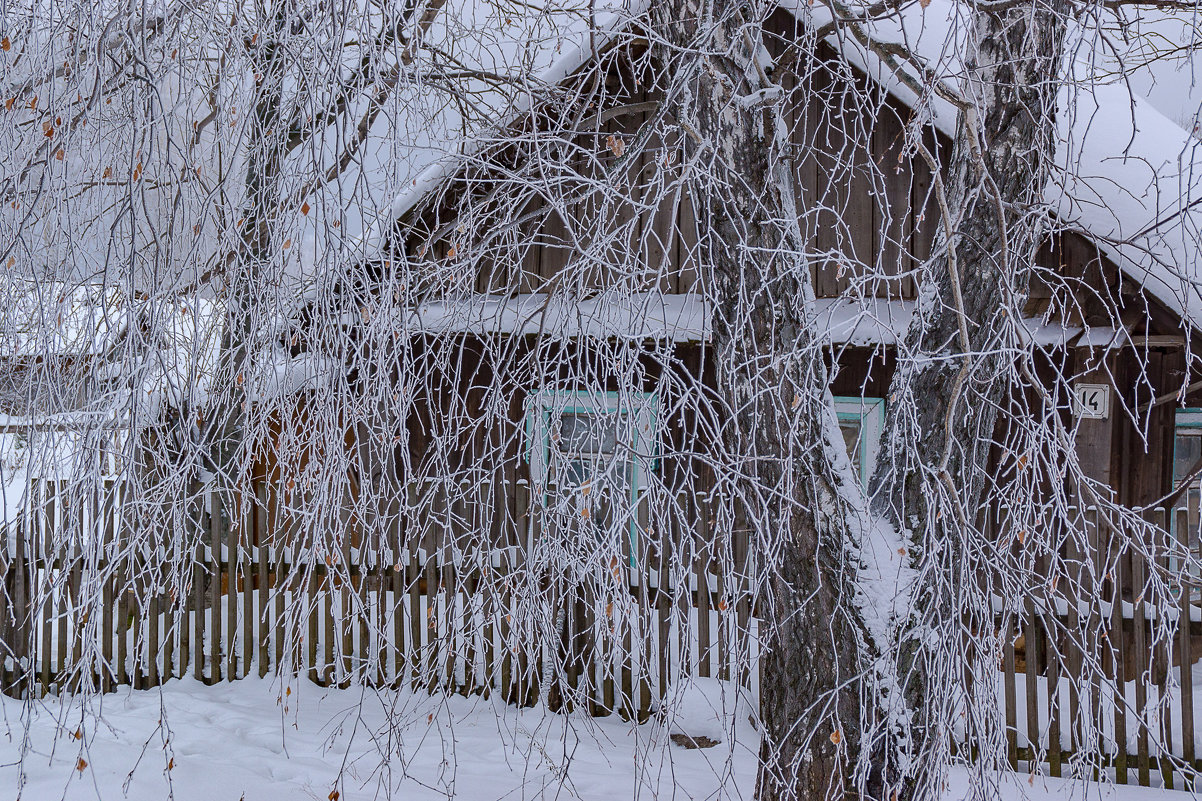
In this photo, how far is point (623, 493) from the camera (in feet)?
6.59

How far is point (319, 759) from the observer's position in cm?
416

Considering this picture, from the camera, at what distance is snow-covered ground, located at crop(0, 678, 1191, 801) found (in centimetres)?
370

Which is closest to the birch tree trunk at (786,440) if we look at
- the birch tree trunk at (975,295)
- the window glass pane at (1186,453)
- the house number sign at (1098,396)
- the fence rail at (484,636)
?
the birch tree trunk at (975,295)

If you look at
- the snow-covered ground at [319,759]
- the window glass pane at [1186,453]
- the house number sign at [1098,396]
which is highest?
the house number sign at [1098,396]

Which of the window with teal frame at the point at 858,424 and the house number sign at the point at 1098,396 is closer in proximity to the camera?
the house number sign at the point at 1098,396

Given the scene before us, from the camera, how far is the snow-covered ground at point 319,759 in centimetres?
370

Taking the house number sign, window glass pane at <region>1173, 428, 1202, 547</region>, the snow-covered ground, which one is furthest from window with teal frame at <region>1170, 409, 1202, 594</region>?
the snow-covered ground

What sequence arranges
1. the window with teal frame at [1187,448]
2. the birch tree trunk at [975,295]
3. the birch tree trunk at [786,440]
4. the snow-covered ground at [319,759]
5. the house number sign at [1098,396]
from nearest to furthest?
the birch tree trunk at [975,295] → the birch tree trunk at [786,440] → the snow-covered ground at [319,759] → the house number sign at [1098,396] → the window with teal frame at [1187,448]

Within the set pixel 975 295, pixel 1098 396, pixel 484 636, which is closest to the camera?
pixel 975 295

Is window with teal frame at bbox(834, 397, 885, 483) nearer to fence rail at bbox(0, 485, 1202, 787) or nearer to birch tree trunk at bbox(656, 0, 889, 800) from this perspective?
fence rail at bbox(0, 485, 1202, 787)

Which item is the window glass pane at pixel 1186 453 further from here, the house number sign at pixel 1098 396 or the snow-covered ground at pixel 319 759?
the snow-covered ground at pixel 319 759

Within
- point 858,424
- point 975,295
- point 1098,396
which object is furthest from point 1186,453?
point 975,295

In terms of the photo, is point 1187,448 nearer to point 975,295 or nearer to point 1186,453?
point 1186,453

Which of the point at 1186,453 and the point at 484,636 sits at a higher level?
the point at 1186,453
